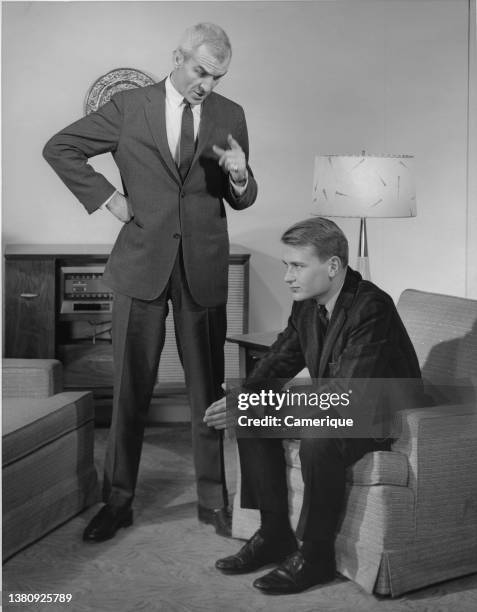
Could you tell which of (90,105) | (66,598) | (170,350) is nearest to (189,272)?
(66,598)

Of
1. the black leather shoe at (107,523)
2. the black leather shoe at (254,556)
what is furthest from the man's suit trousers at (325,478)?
the black leather shoe at (107,523)

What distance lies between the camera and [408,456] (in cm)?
248

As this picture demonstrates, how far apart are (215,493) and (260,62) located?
178 centimetres

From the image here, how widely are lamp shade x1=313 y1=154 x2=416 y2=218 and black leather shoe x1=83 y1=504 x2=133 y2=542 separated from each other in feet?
4.05

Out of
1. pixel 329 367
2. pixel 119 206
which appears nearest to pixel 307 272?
pixel 329 367

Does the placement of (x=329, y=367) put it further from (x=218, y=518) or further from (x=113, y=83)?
(x=113, y=83)

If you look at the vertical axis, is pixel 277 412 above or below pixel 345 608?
above

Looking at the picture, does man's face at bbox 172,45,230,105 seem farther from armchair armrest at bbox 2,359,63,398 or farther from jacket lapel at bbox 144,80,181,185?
armchair armrest at bbox 2,359,63,398

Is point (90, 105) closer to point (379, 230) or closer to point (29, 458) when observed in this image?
point (379, 230)

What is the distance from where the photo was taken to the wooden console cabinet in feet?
12.9

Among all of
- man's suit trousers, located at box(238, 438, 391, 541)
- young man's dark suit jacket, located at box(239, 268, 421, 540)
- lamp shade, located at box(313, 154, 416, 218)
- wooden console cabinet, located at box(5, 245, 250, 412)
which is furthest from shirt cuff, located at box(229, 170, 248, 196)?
wooden console cabinet, located at box(5, 245, 250, 412)

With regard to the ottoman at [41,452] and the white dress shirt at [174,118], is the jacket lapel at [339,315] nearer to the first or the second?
the white dress shirt at [174,118]

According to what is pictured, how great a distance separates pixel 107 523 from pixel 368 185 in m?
1.41

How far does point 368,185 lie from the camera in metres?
3.26
